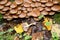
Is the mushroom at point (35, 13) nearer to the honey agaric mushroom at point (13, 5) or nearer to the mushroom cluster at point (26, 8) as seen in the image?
the mushroom cluster at point (26, 8)

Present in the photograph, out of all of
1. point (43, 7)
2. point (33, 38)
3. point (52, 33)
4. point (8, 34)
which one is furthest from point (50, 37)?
point (8, 34)

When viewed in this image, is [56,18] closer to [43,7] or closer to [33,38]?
[43,7]

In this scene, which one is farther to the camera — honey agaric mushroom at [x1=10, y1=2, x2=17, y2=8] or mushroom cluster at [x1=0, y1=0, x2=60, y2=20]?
honey agaric mushroom at [x1=10, y1=2, x2=17, y2=8]

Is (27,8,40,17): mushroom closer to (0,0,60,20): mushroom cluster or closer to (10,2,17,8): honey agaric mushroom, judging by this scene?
(0,0,60,20): mushroom cluster

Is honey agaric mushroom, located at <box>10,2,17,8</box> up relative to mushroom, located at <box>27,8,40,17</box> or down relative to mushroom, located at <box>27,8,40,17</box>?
up

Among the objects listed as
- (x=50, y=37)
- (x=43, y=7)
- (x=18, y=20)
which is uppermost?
(x=43, y=7)

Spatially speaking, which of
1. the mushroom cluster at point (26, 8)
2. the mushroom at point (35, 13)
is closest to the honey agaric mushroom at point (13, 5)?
the mushroom cluster at point (26, 8)

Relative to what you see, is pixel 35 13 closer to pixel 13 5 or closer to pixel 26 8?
pixel 26 8

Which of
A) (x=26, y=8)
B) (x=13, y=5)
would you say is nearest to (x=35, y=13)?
(x=26, y=8)

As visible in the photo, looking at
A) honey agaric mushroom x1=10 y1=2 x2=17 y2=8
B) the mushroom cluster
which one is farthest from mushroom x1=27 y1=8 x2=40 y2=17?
honey agaric mushroom x1=10 y1=2 x2=17 y2=8
